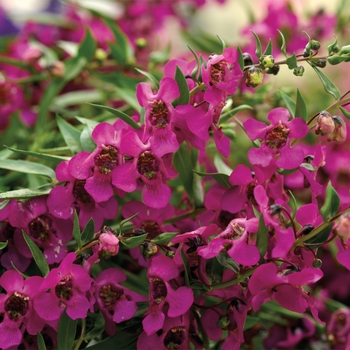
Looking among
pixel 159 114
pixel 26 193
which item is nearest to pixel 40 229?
pixel 26 193

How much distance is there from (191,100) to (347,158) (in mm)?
366

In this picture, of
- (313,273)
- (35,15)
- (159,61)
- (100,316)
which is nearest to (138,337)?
(100,316)

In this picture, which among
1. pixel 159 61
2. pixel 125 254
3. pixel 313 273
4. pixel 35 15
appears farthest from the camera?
pixel 35 15

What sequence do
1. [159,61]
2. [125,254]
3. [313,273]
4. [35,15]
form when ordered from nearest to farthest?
1. [313,273]
2. [125,254]
3. [159,61]
4. [35,15]

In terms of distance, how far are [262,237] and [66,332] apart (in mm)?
156

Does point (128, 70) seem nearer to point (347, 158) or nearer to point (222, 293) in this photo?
point (347, 158)

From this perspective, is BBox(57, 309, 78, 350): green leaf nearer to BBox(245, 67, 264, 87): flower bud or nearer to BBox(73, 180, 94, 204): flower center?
BBox(73, 180, 94, 204): flower center

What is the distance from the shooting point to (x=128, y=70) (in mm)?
788

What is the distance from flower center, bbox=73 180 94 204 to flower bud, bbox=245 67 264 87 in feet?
0.49

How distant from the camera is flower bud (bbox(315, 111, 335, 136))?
42 centimetres

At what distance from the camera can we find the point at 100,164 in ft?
1.42

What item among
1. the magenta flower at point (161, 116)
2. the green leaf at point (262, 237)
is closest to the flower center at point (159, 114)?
the magenta flower at point (161, 116)

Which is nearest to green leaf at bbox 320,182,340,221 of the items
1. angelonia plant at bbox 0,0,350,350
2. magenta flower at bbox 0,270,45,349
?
angelonia plant at bbox 0,0,350,350

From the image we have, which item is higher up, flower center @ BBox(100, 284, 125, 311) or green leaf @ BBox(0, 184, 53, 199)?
green leaf @ BBox(0, 184, 53, 199)
